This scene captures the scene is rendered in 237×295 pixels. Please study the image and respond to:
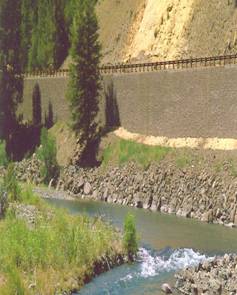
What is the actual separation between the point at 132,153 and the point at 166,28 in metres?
18.5

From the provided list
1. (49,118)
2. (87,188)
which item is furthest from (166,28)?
(87,188)

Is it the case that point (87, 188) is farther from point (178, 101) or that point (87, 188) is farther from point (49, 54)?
point (49, 54)

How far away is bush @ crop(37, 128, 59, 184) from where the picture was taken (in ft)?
209

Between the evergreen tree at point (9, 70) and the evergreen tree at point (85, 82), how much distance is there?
37.9 feet

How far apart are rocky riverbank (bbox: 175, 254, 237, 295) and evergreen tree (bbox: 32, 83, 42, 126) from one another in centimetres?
5252

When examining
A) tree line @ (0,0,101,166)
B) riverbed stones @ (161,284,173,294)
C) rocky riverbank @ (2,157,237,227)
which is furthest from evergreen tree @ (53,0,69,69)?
riverbed stones @ (161,284,173,294)

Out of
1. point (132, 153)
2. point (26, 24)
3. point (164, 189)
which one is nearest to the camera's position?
point (164, 189)

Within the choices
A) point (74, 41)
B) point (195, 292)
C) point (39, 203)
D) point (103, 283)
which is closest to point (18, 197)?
point (39, 203)

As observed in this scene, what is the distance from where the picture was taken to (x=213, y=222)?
4603 cm

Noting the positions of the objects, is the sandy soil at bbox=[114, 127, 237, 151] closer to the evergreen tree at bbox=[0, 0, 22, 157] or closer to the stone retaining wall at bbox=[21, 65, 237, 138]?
the stone retaining wall at bbox=[21, 65, 237, 138]

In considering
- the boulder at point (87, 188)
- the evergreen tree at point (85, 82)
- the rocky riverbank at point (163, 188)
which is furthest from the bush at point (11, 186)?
the evergreen tree at point (85, 82)

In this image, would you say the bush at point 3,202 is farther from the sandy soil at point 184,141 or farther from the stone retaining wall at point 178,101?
the stone retaining wall at point 178,101

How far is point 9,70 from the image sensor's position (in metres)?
82.9

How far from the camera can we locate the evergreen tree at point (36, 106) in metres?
80.8
